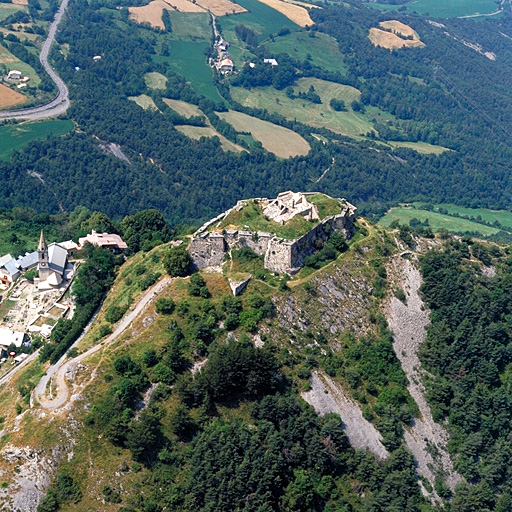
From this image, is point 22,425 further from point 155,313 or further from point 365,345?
point 365,345

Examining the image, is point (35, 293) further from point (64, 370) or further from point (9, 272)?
point (64, 370)

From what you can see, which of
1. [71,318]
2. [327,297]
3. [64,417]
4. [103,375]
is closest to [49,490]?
[64,417]

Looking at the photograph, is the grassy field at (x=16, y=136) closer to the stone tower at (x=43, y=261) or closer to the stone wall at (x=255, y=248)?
the stone tower at (x=43, y=261)

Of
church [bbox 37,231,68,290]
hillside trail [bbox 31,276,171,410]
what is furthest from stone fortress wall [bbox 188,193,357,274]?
church [bbox 37,231,68,290]

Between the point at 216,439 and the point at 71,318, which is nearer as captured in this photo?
the point at 216,439

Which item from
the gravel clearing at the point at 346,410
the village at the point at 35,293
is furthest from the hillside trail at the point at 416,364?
the village at the point at 35,293

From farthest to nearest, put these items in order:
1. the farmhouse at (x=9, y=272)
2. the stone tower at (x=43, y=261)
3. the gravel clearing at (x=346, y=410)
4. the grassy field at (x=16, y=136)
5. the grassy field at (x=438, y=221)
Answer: the grassy field at (x=16, y=136) → the grassy field at (x=438, y=221) → the farmhouse at (x=9, y=272) → the stone tower at (x=43, y=261) → the gravel clearing at (x=346, y=410)

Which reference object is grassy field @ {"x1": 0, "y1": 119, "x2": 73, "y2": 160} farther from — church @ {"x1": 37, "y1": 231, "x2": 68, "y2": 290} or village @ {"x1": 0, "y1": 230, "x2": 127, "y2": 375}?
church @ {"x1": 37, "y1": 231, "x2": 68, "y2": 290}
